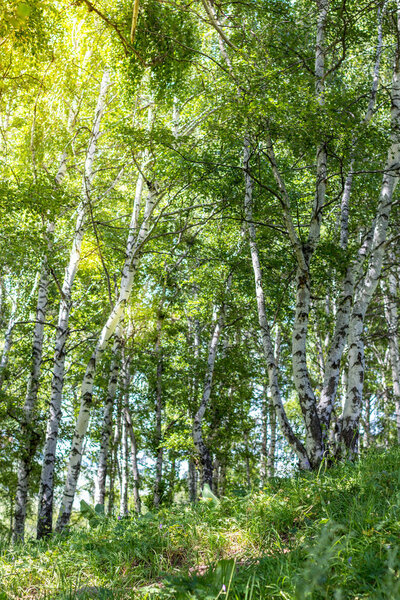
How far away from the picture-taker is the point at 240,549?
3.62 metres

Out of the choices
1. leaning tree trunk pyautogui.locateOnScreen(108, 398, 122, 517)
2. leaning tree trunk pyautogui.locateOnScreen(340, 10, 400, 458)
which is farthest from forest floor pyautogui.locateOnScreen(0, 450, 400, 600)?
leaning tree trunk pyautogui.locateOnScreen(108, 398, 122, 517)

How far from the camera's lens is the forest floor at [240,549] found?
97.6 inches

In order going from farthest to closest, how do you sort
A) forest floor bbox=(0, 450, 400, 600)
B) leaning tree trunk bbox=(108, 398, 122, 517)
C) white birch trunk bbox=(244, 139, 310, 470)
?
leaning tree trunk bbox=(108, 398, 122, 517)
white birch trunk bbox=(244, 139, 310, 470)
forest floor bbox=(0, 450, 400, 600)

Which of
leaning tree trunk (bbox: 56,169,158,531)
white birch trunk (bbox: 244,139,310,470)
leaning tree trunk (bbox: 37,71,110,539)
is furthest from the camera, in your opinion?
leaning tree trunk (bbox: 37,71,110,539)

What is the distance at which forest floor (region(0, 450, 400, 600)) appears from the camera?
2.48 meters

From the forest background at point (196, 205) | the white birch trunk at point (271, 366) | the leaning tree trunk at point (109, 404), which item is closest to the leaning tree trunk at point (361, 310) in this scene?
the forest background at point (196, 205)

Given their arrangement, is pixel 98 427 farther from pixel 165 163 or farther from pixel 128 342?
pixel 165 163

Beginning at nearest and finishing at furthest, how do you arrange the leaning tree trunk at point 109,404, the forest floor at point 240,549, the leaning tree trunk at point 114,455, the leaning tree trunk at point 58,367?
the forest floor at point 240,549
the leaning tree trunk at point 58,367
the leaning tree trunk at point 109,404
the leaning tree trunk at point 114,455

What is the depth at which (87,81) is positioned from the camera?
11742mm

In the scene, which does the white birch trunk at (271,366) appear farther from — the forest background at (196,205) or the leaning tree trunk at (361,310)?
the leaning tree trunk at (361,310)

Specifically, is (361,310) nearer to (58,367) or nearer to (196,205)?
(196,205)

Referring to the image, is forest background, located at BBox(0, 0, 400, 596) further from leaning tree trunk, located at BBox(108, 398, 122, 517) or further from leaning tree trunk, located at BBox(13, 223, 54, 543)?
leaning tree trunk, located at BBox(108, 398, 122, 517)

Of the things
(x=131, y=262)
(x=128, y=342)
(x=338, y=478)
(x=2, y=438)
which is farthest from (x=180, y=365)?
(x=338, y=478)

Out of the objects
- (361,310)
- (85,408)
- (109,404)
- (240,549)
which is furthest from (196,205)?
(240,549)
